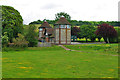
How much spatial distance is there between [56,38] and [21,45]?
2550 centimetres

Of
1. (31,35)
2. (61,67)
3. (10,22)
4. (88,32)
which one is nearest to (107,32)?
(88,32)

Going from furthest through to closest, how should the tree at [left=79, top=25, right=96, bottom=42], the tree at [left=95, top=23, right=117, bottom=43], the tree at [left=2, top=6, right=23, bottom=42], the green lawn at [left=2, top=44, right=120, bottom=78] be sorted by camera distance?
the tree at [left=79, top=25, right=96, bottom=42] → the tree at [left=95, top=23, right=117, bottom=43] → the tree at [left=2, top=6, right=23, bottom=42] → the green lawn at [left=2, top=44, right=120, bottom=78]

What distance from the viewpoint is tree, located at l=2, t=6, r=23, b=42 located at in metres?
53.4

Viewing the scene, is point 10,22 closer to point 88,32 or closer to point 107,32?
point 107,32

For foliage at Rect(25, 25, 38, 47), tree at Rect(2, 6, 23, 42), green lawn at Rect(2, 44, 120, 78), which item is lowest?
green lawn at Rect(2, 44, 120, 78)

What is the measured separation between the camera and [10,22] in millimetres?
54125

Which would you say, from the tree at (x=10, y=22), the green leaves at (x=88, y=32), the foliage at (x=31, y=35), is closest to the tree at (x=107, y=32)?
the green leaves at (x=88, y=32)

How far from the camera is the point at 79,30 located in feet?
391

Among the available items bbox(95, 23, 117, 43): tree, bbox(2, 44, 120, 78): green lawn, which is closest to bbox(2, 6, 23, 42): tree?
bbox(2, 44, 120, 78): green lawn

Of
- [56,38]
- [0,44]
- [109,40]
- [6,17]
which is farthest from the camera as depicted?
[109,40]

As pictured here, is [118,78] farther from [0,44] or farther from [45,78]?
[0,44]

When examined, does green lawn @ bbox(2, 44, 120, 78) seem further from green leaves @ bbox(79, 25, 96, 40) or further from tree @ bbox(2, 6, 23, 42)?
green leaves @ bbox(79, 25, 96, 40)

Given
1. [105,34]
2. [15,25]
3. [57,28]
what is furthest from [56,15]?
[15,25]

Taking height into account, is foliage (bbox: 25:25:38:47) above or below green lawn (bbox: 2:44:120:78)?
above
